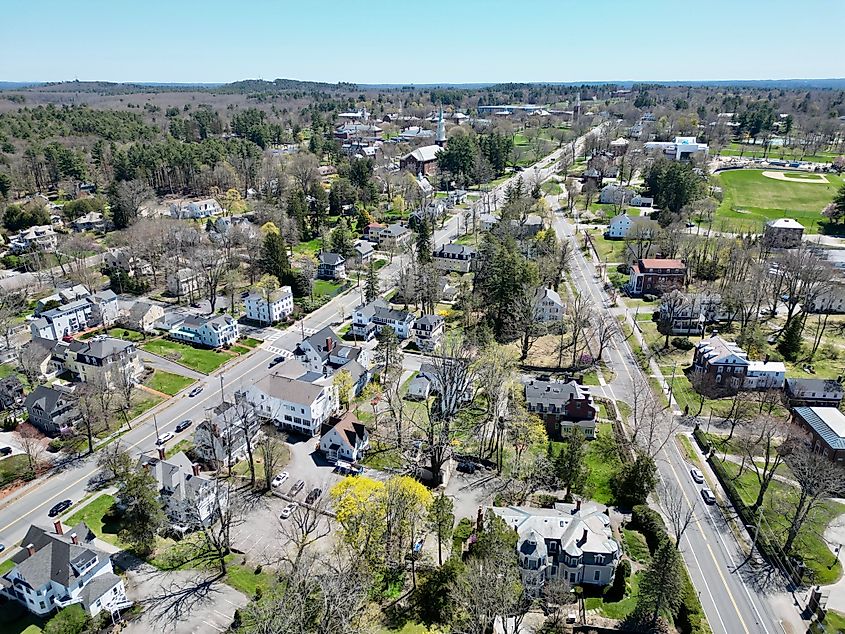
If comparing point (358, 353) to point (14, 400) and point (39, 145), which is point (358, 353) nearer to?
point (14, 400)

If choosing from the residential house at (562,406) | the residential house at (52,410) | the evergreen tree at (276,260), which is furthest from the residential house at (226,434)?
the evergreen tree at (276,260)

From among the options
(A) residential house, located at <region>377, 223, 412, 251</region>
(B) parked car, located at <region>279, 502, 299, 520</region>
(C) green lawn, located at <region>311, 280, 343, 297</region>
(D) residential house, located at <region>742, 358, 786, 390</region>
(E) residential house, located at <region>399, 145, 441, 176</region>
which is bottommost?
(B) parked car, located at <region>279, 502, 299, 520</region>

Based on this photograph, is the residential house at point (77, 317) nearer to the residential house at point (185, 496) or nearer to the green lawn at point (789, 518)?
the residential house at point (185, 496)

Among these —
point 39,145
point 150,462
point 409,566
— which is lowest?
point 409,566

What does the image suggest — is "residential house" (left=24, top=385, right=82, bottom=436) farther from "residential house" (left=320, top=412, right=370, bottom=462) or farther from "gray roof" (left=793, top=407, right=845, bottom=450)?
"gray roof" (left=793, top=407, right=845, bottom=450)

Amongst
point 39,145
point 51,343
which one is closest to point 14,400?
point 51,343

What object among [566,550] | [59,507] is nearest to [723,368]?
[566,550]

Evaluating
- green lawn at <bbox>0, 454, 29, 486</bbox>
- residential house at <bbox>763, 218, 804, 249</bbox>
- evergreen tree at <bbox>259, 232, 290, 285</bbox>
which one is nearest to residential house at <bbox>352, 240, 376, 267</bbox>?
evergreen tree at <bbox>259, 232, 290, 285</bbox>
